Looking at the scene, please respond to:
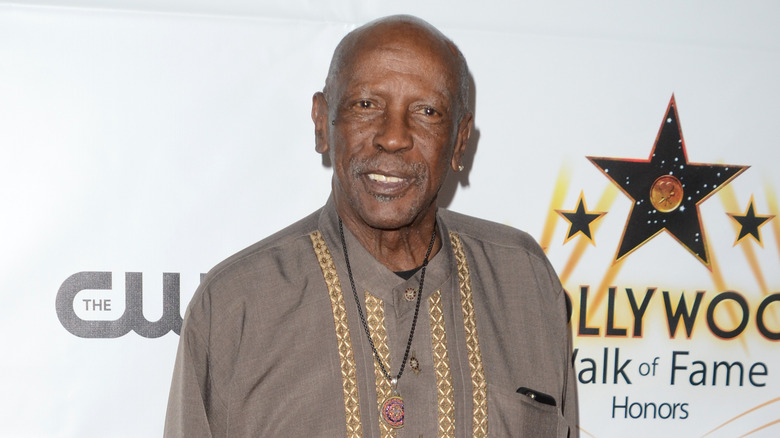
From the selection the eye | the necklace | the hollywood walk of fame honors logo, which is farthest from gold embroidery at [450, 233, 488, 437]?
the hollywood walk of fame honors logo

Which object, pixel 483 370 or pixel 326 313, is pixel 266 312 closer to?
pixel 326 313

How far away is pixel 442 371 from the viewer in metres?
1.27

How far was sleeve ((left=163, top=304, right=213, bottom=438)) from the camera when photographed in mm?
1232

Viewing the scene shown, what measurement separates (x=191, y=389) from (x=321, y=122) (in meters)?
0.58

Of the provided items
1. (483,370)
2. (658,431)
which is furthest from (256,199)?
(658,431)

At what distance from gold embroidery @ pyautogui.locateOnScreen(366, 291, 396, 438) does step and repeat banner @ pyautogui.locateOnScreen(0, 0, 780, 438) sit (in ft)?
1.72

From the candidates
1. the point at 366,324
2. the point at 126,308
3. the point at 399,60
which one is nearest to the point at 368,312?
the point at 366,324

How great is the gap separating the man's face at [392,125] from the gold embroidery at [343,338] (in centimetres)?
13

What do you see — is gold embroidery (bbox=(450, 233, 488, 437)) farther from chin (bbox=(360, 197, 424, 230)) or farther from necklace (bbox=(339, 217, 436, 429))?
chin (bbox=(360, 197, 424, 230))

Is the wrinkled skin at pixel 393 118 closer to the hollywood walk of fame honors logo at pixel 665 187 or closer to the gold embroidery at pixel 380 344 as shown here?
the gold embroidery at pixel 380 344

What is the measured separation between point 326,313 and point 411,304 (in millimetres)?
166

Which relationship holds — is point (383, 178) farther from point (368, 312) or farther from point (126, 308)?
point (126, 308)

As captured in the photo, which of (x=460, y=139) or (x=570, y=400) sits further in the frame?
(x=570, y=400)

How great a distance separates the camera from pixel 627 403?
6.10 ft
